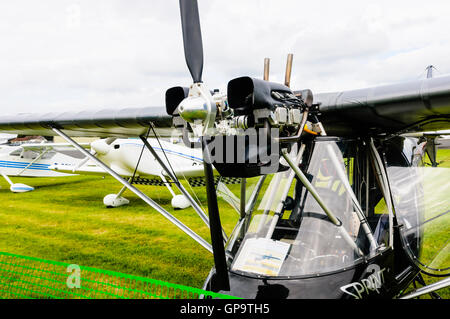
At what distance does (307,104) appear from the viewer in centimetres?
275

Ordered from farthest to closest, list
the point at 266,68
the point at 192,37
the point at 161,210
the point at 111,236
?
1. the point at 111,236
2. the point at 161,210
3. the point at 266,68
4. the point at 192,37

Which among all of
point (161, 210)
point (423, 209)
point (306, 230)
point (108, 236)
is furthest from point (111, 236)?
point (423, 209)

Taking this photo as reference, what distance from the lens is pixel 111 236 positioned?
302 inches

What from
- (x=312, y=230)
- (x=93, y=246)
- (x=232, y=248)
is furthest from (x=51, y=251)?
(x=312, y=230)

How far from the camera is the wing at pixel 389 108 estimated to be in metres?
2.83

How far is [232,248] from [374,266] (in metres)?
1.15

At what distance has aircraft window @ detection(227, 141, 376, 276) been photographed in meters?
2.70

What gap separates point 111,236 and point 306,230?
585 cm

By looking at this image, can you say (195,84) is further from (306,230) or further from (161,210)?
(161,210)

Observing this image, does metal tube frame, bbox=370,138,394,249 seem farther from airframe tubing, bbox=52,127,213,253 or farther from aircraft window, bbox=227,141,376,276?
airframe tubing, bbox=52,127,213,253

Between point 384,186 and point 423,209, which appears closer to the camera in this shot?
point 384,186

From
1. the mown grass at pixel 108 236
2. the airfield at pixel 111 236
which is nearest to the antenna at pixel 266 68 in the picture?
the airfield at pixel 111 236

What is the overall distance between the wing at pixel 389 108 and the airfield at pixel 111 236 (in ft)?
3.85
